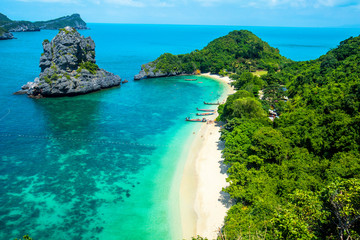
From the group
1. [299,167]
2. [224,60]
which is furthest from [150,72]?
[299,167]

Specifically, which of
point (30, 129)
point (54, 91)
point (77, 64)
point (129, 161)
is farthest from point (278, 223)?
point (77, 64)

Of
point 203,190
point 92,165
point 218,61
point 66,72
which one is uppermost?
point 218,61

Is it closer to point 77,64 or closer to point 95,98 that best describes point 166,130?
point 95,98

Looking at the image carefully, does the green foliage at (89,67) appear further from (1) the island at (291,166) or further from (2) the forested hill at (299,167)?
(2) the forested hill at (299,167)

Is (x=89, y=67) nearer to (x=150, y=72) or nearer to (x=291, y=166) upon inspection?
(x=150, y=72)

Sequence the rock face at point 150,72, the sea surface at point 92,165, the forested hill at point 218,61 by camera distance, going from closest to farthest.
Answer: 1. the sea surface at point 92,165
2. the rock face at point 150,72
3. the forested hill at point 218,61

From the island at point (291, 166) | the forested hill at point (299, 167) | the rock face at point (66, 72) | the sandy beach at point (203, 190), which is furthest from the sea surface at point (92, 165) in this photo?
the forested hill at point (299, 167)

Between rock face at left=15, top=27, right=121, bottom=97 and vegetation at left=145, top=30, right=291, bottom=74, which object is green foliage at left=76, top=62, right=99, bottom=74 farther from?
vegetation at left=145, top=30, right=291, bottom=74
